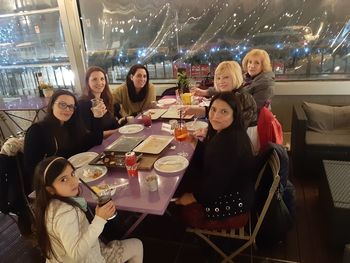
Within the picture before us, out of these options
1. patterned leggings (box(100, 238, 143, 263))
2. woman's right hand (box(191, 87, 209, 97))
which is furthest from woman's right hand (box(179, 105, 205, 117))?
patterned leggings (box(100, 238, 143, 263))

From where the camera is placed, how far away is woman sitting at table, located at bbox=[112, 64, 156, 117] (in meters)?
3.10

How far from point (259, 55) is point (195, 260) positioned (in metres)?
1.83

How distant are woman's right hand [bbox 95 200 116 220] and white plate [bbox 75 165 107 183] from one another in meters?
0.34

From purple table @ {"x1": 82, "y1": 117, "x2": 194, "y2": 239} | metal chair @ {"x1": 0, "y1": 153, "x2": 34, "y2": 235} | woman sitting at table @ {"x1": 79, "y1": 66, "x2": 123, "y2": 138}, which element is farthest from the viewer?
woman sitting at table @ {"x1": 79, "y1": 66, "x2": 123, "y2": 138}

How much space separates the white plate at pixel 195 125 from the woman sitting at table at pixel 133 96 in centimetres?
83

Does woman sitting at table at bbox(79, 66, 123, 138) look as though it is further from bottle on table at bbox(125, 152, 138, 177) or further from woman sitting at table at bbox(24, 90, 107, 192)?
bottle on table at bbox(125, 152, 138, 177)

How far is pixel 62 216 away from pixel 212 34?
2946mm

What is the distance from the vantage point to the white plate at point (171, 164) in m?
1.63

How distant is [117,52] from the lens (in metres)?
4.01

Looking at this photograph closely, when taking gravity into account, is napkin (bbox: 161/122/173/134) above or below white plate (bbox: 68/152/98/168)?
above

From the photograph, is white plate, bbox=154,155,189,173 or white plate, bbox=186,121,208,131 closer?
white plate, bbox=154,155,189,173

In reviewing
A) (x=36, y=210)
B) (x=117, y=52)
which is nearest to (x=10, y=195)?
(x=36, y=210)

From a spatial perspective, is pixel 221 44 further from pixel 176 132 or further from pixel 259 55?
pixel 176 132

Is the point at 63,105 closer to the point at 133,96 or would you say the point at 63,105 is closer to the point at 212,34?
the point at 133,96
